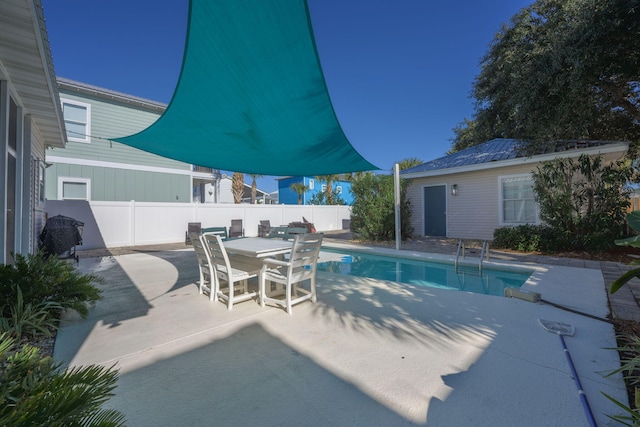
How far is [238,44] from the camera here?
9.25 feet

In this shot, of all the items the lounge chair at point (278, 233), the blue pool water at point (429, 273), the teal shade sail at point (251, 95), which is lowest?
the blue pool water at point (429, 273)

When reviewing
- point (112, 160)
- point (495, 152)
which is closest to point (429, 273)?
point (495, 152)

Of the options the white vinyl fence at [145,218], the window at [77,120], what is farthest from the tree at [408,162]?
the window at [77,120]

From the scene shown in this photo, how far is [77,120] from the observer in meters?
11.7

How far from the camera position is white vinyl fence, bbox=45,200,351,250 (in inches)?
402

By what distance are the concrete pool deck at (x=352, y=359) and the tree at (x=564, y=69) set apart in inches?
178

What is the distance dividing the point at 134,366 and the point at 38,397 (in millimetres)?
1654

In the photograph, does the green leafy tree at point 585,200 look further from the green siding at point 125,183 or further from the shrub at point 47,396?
the green siding at point 125,183

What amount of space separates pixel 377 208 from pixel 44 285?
9.80 meters

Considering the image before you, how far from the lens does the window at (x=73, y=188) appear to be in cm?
1138

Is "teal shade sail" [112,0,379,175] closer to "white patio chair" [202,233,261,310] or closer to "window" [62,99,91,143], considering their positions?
"white patio chair" [202,233,261,310]

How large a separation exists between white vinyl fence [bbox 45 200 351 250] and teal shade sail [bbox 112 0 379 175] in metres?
7.04

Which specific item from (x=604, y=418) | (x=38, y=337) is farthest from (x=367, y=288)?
(x=38, y=337)

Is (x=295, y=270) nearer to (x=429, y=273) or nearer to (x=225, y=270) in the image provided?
(x=225, y=270)
